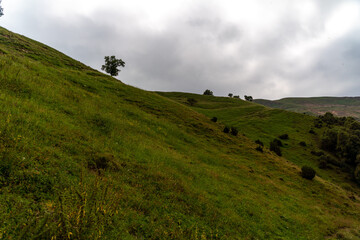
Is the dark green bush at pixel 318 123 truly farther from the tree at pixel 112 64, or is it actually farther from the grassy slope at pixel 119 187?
the tree at pixel 112 64

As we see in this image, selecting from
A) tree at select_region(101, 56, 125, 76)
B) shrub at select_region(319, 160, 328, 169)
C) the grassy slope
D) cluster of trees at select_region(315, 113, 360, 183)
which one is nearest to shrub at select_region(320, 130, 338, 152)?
cluster of trees at select_region(315, 113, 360, 183)

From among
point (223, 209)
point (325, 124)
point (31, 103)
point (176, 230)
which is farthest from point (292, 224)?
point (325, 124)

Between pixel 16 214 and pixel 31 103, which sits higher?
pixel 31 103

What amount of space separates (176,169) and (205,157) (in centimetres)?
773

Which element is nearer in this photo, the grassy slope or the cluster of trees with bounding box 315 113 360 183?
the grassy slope

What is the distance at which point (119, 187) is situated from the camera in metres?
8.95

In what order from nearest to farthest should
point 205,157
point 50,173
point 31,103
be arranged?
1. point 50,173
2. point 31,103
3. point 205,157

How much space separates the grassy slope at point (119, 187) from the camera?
5438 mm

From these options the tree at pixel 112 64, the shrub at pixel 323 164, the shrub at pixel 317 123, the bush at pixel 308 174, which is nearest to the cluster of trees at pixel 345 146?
the shrub at pixel 323 164

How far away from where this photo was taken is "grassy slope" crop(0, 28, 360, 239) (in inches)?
214

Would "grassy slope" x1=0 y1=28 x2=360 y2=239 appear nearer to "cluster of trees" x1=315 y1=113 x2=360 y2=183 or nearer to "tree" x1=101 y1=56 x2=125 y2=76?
"cluster of trees" x1=315 y1=113 x2=360 y2=183

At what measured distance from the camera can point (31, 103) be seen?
12523mm

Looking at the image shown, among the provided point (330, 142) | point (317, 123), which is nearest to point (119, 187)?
point (330, 142)

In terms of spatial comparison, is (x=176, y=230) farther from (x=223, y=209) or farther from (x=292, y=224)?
(x=292, y=224)
